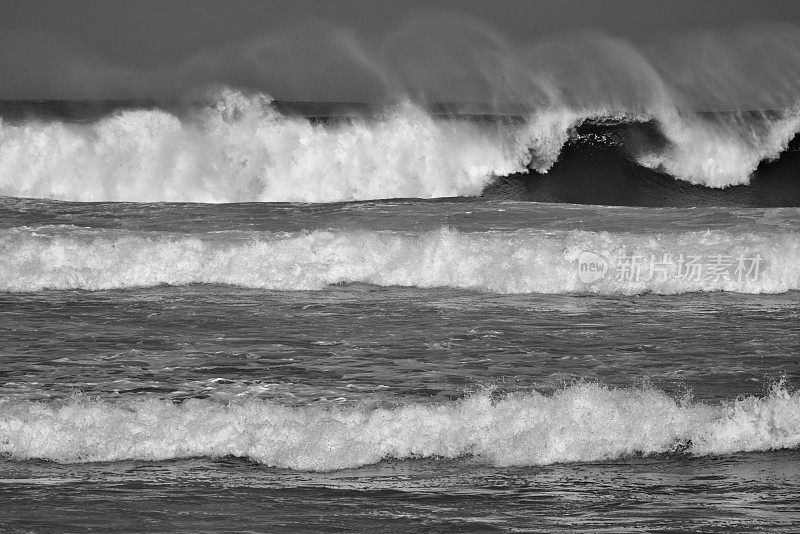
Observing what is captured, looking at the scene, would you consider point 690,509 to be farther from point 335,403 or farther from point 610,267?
point 610,267

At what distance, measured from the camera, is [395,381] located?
245 inches

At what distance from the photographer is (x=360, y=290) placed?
9.69 m

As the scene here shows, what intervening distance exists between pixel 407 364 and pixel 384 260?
12.3ft

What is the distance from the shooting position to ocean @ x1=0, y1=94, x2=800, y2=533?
438cm

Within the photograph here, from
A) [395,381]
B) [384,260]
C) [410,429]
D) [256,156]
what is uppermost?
[256,156]

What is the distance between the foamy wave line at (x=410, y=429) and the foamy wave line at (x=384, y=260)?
169 inches

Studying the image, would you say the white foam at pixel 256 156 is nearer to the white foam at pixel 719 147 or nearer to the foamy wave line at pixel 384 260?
the white foam at pixel 719 147

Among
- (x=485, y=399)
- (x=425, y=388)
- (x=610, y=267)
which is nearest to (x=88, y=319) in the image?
(x=425, y=388)

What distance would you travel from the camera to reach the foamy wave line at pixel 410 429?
508 cm

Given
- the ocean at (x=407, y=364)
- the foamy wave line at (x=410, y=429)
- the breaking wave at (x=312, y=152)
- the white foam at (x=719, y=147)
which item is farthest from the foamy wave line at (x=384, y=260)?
the white foam at (x=719, y=147)

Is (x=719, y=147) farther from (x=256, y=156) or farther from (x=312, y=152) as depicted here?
(x=256, y=156)

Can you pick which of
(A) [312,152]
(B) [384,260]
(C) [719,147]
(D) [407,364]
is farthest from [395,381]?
(C) [719,147]

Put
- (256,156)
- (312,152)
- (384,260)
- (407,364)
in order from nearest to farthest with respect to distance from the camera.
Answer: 1. (407,364)
2. (384,260)
3. (256,156)
4. (312,152)

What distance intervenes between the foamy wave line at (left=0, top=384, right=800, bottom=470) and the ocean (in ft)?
0.05
